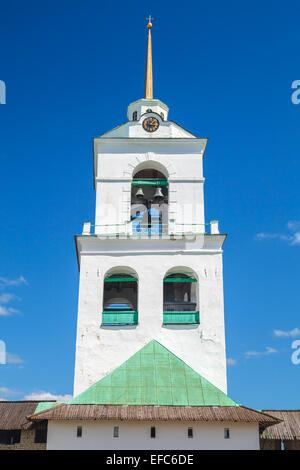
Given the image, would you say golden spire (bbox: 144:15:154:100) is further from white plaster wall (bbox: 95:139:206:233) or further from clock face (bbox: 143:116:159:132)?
white plaster wall (bbox: 95:139:206:233)

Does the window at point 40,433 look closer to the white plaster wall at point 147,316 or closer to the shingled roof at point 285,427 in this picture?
the white plaster wall at point 147,316

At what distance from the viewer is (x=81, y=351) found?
20531mm

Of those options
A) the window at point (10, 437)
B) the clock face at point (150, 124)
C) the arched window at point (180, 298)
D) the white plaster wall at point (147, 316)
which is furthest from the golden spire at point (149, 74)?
the window at point (10, 437)

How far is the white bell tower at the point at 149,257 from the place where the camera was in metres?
20.7

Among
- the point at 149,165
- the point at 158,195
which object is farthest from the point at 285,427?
the point at 149,165

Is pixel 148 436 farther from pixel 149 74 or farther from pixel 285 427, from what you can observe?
pixel 149 74

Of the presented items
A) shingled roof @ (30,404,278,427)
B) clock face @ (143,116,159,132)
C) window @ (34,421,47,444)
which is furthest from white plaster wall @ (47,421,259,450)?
clock face @ (143,116,159,132)

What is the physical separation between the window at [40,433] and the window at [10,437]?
0.66m

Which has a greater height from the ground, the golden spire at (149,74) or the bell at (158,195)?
the golden spire at (149,74)

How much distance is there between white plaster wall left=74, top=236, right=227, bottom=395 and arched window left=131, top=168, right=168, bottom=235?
3.23 ft

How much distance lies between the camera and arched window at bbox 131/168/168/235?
22.9 metres

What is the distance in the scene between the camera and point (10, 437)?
19.5 metres
